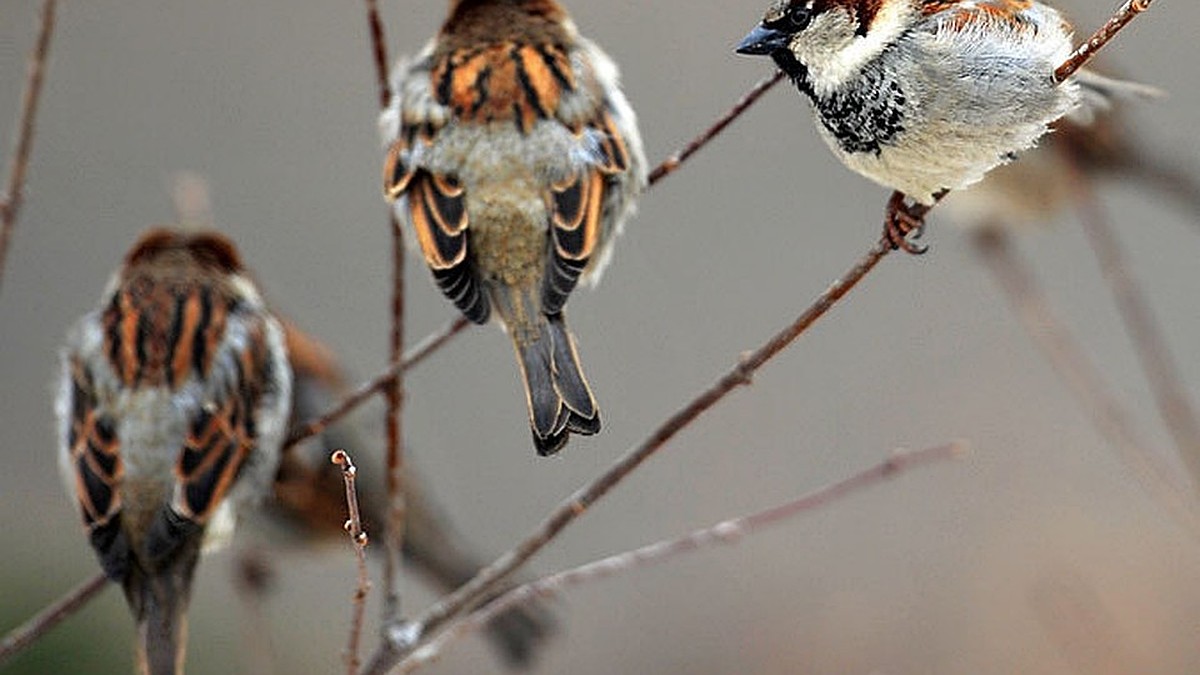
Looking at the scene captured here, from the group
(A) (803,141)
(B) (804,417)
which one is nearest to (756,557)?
(B) (804,417)

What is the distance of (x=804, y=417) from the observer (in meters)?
7.16

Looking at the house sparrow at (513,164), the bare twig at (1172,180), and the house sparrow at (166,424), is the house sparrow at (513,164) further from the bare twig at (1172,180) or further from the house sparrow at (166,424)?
Answer: the bare twig at (1172,180)

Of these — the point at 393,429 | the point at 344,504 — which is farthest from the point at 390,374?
the point at 344,504

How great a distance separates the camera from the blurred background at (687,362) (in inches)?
220

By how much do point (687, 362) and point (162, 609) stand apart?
4.50 meters

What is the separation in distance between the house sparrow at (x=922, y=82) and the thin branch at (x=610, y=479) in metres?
0.16

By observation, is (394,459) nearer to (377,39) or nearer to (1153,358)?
(377,39)

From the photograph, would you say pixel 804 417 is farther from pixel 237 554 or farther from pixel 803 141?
pixel 237 554

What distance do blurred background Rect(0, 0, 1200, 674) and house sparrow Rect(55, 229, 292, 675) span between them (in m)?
1.00

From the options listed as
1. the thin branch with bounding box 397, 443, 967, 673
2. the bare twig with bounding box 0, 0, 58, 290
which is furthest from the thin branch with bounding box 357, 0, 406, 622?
the bare twig with bounding box 0, 0, 58, 290

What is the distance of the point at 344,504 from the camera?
14.6 ft

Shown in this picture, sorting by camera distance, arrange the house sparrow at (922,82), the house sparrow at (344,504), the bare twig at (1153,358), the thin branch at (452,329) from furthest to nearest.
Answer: the house sparrow at (344,504)
the bare twig at (1153,358)
the thin branch at (452,329)
the house sparrow at (922,82)

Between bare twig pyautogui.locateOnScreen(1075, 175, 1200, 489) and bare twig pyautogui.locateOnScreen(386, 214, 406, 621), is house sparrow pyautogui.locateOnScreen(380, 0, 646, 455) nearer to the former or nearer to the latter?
bare twig pyautogui.locateOnScreen(386, 214, 406, 621)

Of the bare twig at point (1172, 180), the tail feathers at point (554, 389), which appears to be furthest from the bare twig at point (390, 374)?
the bare twig at point (1172, 180)
